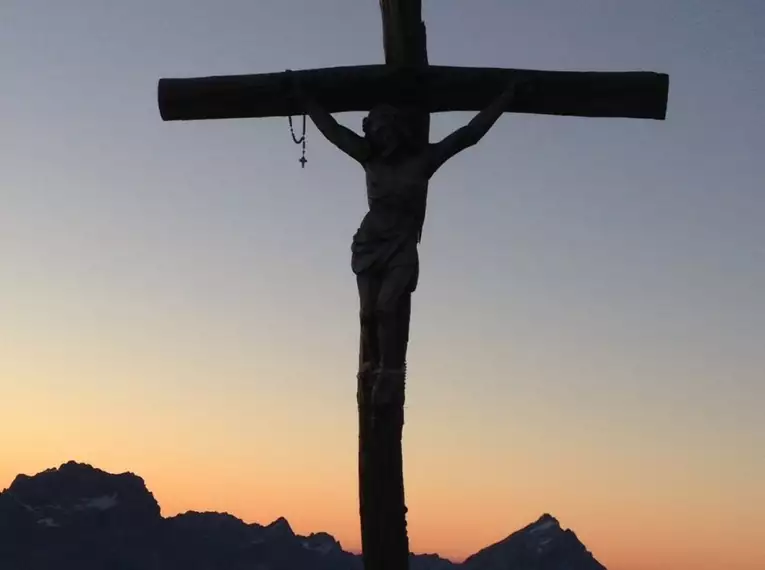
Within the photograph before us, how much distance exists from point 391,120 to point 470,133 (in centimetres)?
58

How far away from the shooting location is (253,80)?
8750mm

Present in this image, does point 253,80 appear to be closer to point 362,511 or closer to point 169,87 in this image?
point 169,87

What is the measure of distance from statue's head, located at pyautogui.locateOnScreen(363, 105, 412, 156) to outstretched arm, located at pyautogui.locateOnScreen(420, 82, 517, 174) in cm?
22

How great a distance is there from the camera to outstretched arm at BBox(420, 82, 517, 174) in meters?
8.21

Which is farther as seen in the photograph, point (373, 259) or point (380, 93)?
point (380, 93)

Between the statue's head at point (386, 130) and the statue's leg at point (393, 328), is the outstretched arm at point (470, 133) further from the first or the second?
the statue's leg at point (393, 328)

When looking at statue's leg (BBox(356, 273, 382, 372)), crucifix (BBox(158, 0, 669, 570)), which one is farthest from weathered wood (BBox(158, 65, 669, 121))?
statue's leg (BBox(356, 273, 382, 372))

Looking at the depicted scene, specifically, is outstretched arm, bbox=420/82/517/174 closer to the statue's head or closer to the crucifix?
the crucifix

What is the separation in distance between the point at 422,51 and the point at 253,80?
124 cm

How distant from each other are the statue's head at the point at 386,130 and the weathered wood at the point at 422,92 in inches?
13.2

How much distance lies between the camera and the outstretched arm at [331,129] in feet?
26.9

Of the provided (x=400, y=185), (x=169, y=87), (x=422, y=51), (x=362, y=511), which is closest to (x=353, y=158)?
(x=400, y=185)

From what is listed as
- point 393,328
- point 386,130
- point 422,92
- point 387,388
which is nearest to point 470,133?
point 422,92

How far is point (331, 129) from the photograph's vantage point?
8406mm
